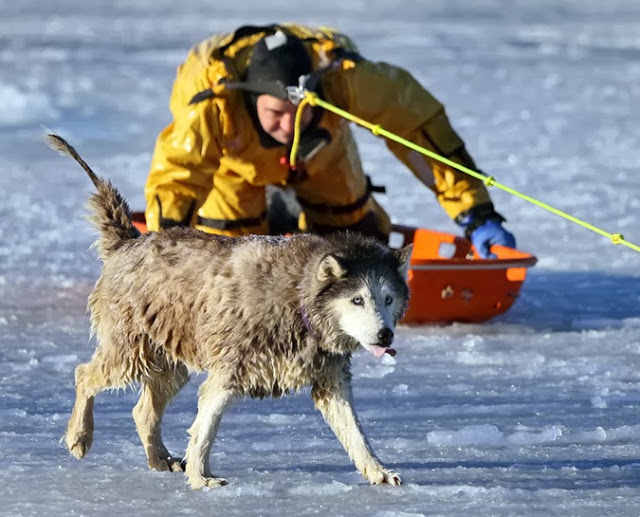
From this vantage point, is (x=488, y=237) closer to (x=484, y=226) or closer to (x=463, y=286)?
(x=484, y=226)

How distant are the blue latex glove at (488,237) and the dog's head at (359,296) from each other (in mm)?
2413

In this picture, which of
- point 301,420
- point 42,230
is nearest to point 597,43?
point 42,230

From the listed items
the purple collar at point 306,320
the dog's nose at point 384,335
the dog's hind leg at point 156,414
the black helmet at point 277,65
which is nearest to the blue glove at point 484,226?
the black helmet at point 277,65

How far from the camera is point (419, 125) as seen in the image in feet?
17.3

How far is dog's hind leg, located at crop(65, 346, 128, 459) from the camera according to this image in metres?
3.33

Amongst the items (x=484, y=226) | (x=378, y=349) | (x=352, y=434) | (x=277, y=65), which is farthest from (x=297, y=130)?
(x=378, y=349)

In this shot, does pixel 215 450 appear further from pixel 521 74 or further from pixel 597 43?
pixel 597 43

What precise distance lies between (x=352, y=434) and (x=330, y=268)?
17.6 inches

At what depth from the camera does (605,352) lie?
15.7ft

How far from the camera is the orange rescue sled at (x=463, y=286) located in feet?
16.2

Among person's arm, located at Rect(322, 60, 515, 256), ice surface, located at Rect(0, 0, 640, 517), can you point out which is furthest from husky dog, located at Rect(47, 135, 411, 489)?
person's arm, located at Rect(322, 60, 515, 256)

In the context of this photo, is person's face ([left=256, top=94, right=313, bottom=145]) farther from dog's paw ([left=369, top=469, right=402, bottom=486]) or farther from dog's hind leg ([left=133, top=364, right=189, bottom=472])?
dog's paw ([left=369, top=469, right=402, bottom=486])

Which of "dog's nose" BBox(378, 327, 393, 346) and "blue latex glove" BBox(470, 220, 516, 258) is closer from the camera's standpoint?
"dog's nose" BBox(378, 327, 393, 346)

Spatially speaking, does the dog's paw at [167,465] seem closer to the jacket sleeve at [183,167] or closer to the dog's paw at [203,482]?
the dog's paw at [203,482]
